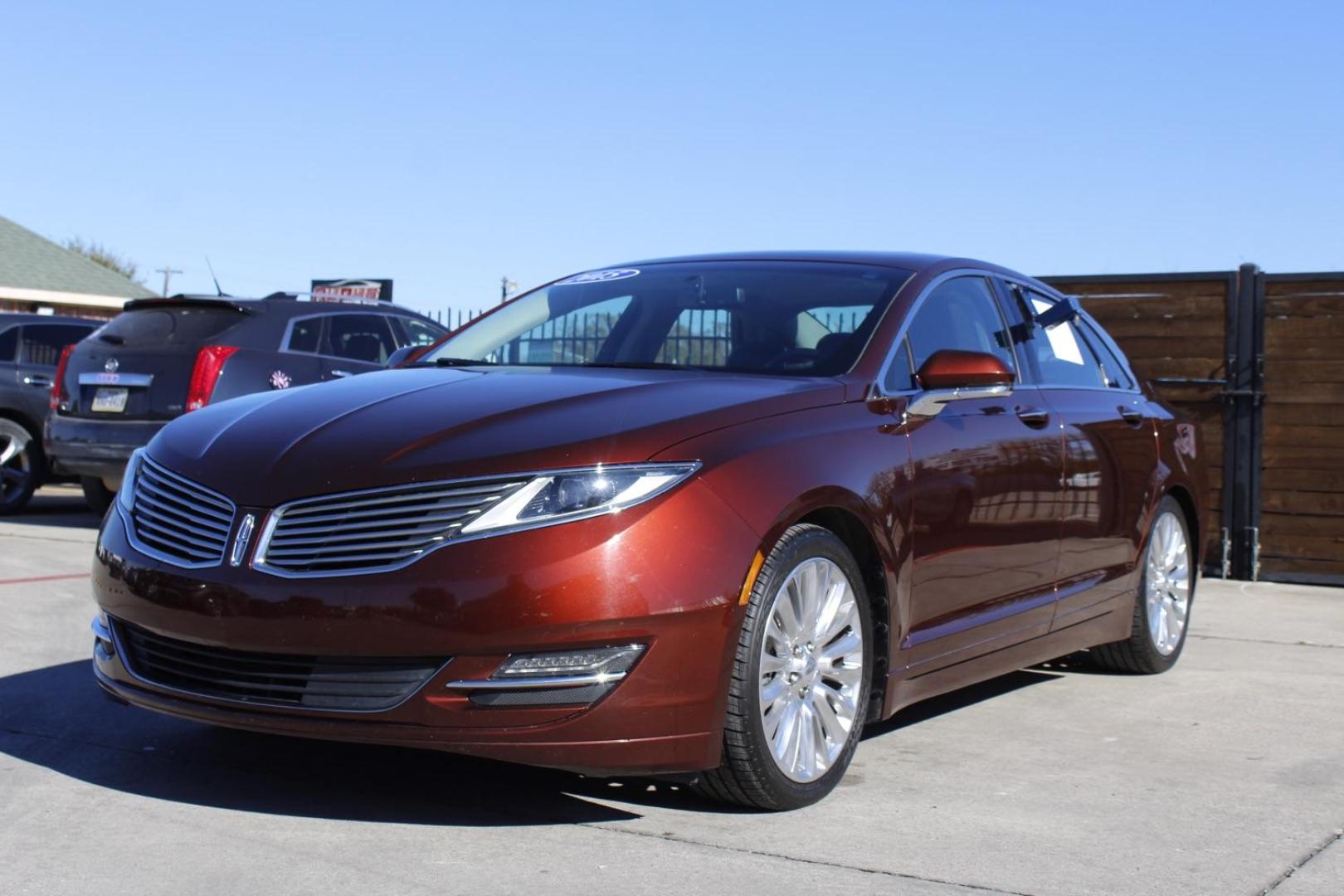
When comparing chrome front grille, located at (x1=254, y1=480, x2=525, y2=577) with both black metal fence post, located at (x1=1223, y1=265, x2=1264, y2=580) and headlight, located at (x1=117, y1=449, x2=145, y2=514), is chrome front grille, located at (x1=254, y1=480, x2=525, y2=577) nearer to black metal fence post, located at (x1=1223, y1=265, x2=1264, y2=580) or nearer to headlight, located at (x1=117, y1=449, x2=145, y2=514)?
headlight, located at (x1=117, y1=449, x2=145, y2=514)

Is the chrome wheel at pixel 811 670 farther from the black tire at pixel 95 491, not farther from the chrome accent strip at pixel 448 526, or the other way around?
the black tire at pixel 95 491

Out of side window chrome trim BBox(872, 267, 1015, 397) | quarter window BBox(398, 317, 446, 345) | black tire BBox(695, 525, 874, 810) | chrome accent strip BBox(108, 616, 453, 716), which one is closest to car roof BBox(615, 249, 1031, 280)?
side window chrome trim BBox(872, 267, 1015, 397)

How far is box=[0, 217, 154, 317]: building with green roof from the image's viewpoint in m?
31.6

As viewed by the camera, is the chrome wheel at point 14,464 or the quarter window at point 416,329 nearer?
the quarter window at point 416,329

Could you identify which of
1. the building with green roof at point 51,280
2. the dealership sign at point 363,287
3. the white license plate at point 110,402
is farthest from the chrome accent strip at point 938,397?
the building with green roof at point 51,280

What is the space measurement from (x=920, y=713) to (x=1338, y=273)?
6.12m

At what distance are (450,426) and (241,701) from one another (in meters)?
0.90

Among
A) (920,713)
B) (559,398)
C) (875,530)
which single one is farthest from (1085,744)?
(559,398)

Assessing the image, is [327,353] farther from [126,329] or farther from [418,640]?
[418,640]

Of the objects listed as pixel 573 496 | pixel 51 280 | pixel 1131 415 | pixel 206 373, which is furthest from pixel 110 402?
pixel 51 280

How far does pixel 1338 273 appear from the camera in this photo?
1071 cm

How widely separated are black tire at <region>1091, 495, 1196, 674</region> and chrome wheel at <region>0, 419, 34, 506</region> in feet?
31.0

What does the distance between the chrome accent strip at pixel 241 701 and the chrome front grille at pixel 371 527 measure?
0.31 metres

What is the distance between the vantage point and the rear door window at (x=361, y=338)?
1196 centimetres
